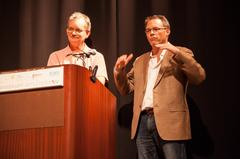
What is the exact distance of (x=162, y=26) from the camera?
9.39 feet

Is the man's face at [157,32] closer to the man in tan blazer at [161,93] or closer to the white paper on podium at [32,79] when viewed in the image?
the man in tan blazer at [161,93]

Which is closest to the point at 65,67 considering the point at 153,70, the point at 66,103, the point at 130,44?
the point at 66,103

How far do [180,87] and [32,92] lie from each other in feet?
3.31

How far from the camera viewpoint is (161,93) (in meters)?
2.71

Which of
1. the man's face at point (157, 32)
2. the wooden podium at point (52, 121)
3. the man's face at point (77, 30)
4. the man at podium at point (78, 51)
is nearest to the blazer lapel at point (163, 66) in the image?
Answer: the man's face at point (157, 32)

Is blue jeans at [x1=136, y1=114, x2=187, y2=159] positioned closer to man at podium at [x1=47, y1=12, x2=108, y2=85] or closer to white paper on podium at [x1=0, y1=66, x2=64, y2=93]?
man at podium at [x1=47, y1=12, x2=108, y2=85]

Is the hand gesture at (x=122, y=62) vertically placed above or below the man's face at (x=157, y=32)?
below

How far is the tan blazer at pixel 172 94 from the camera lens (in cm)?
262

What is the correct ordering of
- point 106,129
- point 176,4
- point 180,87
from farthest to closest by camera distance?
point 176,4 < point 180,87 < point 106,129

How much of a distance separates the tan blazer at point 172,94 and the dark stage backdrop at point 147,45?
46 cm

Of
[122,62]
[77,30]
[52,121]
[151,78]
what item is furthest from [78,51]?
[52,121]

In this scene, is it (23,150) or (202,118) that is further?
(202,118)

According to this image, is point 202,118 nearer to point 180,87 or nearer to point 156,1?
point 180,87

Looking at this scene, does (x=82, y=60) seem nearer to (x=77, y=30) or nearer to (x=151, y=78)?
(x=77, y=30)
